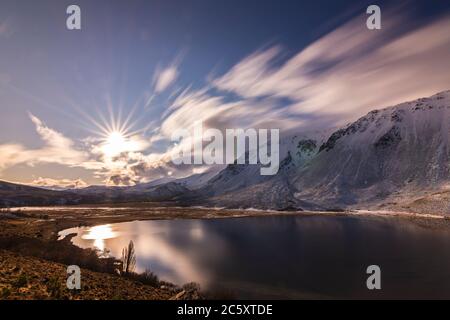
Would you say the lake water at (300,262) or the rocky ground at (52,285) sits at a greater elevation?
the rocky ground at (52,285)

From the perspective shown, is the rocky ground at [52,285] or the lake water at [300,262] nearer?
the rocky ground at [52,285]

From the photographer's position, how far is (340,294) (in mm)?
42094

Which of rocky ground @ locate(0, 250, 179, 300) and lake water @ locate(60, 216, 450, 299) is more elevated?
rocky ground @ locate(0, 250, 179, 300)

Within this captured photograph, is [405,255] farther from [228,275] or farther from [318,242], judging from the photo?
[228,275]

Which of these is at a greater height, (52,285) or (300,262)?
(52,285)

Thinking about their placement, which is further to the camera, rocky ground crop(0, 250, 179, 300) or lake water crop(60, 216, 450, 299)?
lake water crop(60, 216, 450, 299)

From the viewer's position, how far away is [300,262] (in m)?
62.8

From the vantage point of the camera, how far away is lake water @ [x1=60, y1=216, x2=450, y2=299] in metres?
44.7

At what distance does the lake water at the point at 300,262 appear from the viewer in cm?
4469

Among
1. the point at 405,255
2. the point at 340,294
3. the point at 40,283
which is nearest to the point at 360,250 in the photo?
the point at 405,255

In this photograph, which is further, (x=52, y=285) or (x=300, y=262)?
→ (x=300, y=262)
